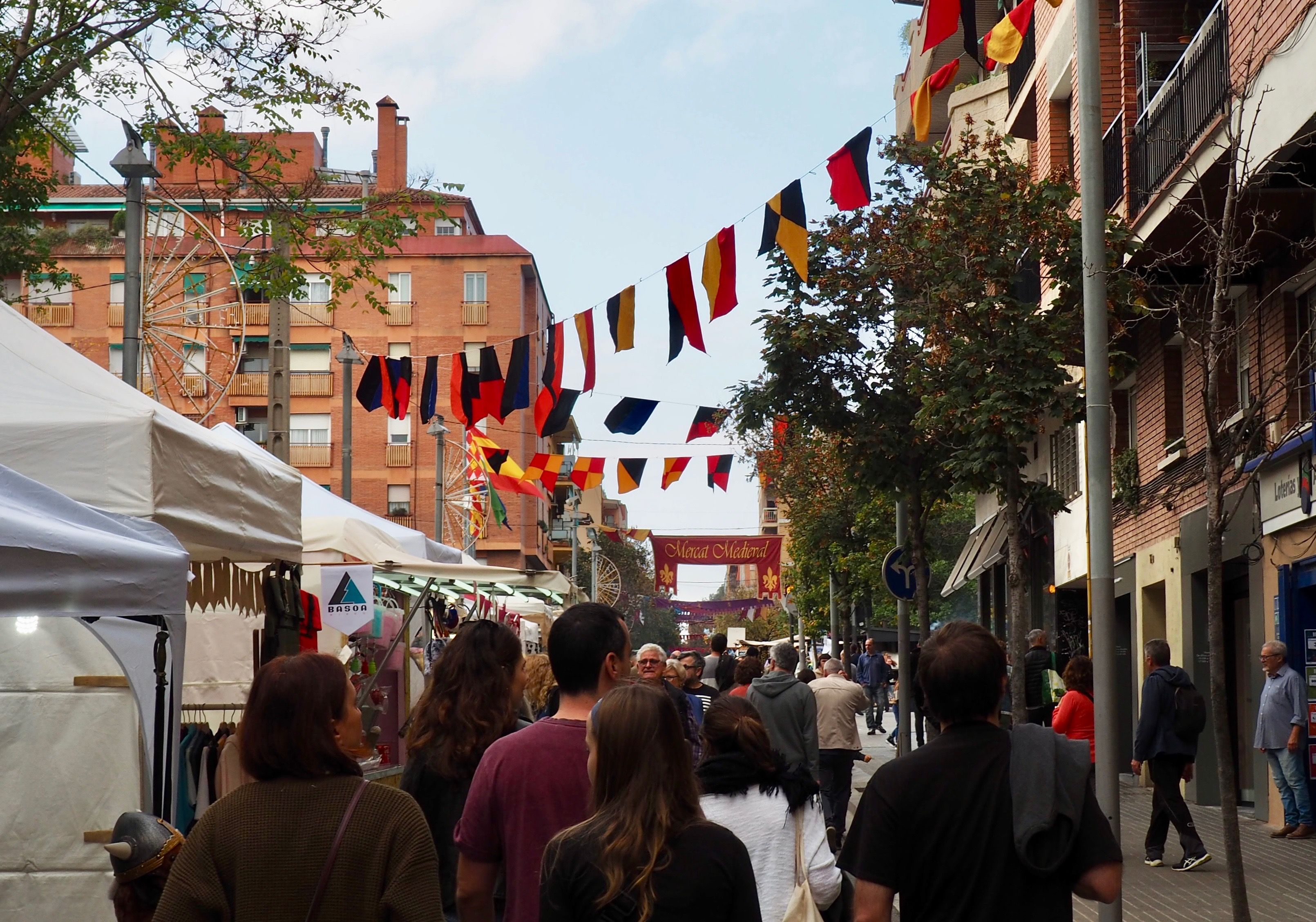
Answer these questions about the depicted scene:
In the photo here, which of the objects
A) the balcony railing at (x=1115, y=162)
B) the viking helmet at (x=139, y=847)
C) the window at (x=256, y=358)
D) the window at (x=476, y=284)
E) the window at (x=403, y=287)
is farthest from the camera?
the window at (x=476, y=284)

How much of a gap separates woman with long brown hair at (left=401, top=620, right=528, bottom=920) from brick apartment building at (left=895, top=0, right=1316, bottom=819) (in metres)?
5.61

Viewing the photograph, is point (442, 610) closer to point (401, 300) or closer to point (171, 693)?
point (171, 693)

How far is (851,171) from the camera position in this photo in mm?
13477

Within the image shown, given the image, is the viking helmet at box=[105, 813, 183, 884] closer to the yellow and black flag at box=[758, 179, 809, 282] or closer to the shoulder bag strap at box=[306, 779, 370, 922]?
the shoulder bag strap at box=[306, 779, 370, 922]

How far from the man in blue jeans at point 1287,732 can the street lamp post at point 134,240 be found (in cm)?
1062

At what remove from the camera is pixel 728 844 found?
11.4 feet

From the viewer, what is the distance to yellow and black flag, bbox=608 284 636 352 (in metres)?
16.6

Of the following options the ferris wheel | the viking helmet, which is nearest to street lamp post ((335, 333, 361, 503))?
the ferris wheel

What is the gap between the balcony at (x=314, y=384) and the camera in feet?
225

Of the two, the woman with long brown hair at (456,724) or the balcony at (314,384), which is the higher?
the balcony at (314,384)

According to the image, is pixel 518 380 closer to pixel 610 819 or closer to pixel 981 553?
pixel 981 553

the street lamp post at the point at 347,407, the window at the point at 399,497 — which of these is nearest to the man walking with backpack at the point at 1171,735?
the street lamp post at the point at 347,407

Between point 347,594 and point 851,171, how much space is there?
5.46 meters

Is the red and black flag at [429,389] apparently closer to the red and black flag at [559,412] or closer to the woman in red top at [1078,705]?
the red and black flag at [559,412]
